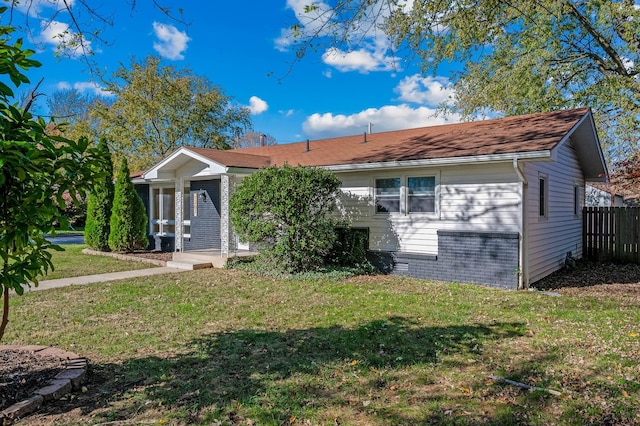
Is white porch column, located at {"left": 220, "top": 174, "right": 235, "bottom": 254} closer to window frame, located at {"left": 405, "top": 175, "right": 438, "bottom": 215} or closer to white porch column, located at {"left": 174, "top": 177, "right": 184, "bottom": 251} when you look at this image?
white porch column, located at {"left": 174, "top": 177, "right": 184, "bottom": 251}

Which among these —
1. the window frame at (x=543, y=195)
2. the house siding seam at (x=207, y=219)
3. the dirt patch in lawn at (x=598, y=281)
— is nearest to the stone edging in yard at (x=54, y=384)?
the dirt patch in lawn at (x=598, y=281)

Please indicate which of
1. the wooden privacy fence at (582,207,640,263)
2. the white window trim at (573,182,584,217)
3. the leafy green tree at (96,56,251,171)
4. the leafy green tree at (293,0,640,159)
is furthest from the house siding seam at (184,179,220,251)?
the leafy green tree at (96,56,251,171)

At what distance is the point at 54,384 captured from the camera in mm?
3508

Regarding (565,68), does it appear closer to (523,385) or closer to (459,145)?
(459,145)

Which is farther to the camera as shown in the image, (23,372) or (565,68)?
(565,68)

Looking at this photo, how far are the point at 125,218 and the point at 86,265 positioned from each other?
9.27ft

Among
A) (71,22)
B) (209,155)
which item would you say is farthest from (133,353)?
(209,155)

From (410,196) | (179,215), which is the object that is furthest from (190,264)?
(410,196)

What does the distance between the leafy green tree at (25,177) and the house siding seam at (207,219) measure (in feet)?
32.1

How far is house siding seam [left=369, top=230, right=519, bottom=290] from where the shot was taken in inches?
331

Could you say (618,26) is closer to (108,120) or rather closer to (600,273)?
(600,273)

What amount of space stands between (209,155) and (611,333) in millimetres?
9989

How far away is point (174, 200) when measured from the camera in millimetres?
15023

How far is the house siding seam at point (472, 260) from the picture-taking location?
331 inches
